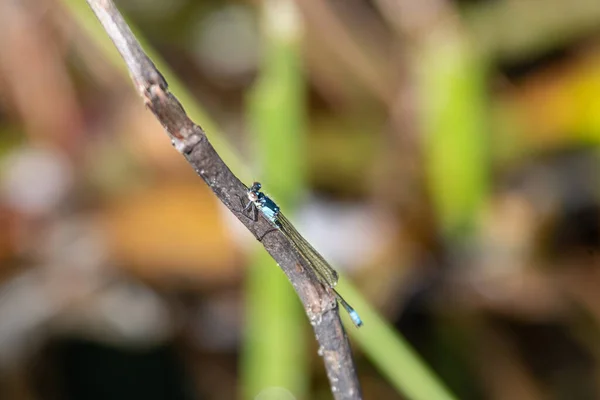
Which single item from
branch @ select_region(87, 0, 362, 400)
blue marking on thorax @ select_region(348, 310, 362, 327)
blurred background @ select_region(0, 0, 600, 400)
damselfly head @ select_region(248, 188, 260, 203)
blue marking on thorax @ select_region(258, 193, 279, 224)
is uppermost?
blurred background @ select_region(0, 0, 600, 400)

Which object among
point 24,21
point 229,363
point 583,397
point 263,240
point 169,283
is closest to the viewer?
point 263,240

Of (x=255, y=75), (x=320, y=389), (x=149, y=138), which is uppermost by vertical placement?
(x=255, y=75)

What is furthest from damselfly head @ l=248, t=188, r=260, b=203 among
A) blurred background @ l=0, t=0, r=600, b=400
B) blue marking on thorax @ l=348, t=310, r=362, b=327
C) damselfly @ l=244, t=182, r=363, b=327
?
blurred background @ l=0, t=0, r=600, b=400

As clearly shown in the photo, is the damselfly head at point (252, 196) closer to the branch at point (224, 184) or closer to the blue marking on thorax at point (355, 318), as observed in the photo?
the branch at point (224, 184)

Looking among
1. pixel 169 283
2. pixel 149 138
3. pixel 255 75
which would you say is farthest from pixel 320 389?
pixel 255 75

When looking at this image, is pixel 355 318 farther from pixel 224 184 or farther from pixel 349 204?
pixel 349 204

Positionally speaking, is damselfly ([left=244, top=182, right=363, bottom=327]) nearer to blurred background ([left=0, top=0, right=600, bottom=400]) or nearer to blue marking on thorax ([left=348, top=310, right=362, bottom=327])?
blue marking on thorax ([left=348, top=310, right=362, bottom=327])

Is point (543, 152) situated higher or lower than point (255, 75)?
lower

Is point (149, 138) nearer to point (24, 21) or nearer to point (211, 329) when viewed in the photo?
point (24, 21)
